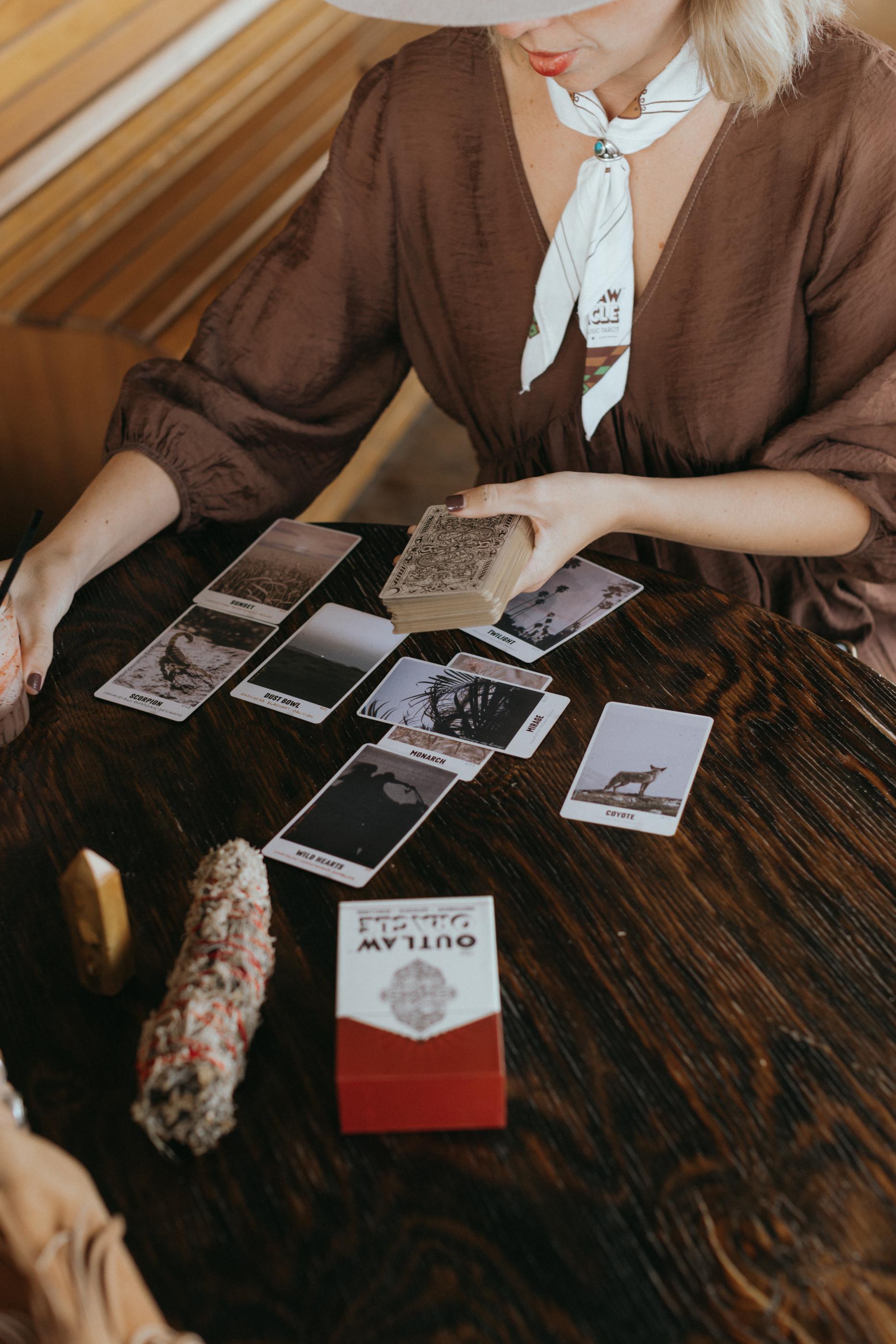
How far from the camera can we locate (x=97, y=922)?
771 mm

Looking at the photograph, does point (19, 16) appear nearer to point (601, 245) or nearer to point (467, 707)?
point (601, 245)

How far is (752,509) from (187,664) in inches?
26.5

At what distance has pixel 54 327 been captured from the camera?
2.02m

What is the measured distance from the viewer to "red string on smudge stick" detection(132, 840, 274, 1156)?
2.29 ft

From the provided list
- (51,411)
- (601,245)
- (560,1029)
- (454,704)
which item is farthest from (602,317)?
(51,411)

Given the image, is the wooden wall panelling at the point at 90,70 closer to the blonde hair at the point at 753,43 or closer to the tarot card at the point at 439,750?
the blonde hair at the point at 753,43

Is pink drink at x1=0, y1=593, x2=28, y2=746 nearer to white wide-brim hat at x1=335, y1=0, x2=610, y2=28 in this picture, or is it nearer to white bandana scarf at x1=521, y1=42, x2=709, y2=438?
white wide-brim hat at x1=335, y1=0, x2=610, y2=28

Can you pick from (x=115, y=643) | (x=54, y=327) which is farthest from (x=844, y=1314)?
(x=54, y=327)

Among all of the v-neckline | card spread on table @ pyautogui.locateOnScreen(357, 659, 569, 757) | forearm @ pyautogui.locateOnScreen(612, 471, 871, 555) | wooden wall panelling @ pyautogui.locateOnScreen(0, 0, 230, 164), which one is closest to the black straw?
card spread on table @ pyautogui.locateOnScreen(357, 659, 569, 757)

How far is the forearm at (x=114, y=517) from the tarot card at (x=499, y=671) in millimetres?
427

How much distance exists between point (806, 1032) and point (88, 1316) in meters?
0.50

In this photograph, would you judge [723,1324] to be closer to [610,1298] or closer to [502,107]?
[610,1298]

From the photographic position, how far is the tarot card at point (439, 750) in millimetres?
1012

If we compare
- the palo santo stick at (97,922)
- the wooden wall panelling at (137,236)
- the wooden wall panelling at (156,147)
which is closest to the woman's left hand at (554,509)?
the palo santo stick at (97,922)
